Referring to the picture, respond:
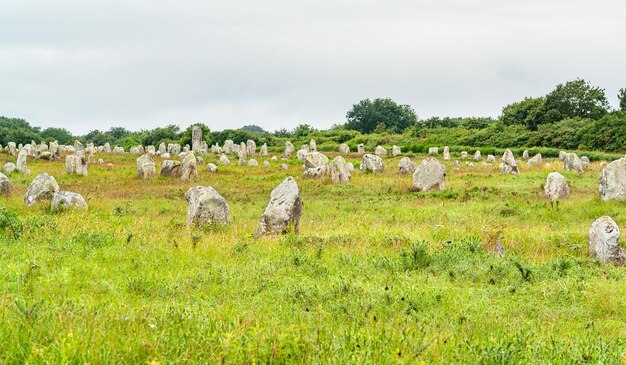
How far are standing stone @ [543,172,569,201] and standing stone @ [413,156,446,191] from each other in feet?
15.1

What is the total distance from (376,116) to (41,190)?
302ft

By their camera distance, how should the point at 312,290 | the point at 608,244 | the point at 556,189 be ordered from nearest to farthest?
the point at 312,290, the point at 608,244, the point at 556,189

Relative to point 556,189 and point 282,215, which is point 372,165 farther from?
point 282,215

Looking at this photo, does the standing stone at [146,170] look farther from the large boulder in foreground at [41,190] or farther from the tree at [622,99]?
the tree at [622,99]

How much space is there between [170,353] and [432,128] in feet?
259

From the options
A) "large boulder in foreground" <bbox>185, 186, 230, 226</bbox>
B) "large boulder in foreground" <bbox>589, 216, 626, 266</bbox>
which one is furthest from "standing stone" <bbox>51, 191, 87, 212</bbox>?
"large boulder in foreground" <bbox>589, 216, 626, 266</bbox>

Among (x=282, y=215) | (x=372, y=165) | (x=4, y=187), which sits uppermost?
(x=372, y=165)

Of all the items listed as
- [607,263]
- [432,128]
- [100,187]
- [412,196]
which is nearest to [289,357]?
[607,263]

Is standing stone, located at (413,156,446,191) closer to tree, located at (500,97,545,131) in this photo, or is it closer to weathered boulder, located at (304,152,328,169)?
weathered boulder, located at (304,152,328,169)

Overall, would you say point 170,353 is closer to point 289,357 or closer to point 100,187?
point 289,357

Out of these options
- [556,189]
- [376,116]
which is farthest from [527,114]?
[556,189]

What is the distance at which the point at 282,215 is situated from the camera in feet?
46.0

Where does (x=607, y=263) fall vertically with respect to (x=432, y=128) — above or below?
below

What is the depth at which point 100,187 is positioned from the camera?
1031 inches
